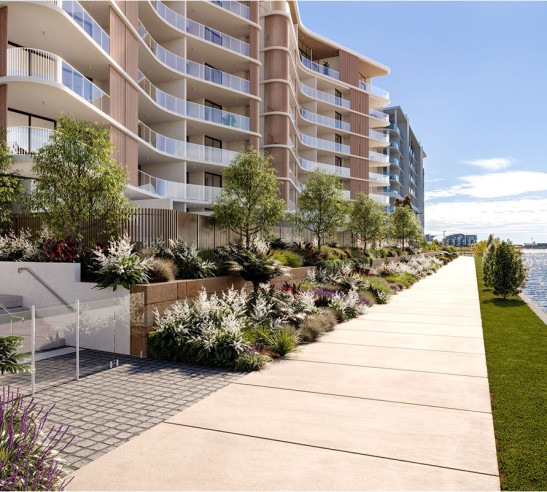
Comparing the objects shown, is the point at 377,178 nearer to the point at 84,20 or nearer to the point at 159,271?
the point at 84,20

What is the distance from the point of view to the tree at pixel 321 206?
22641mm

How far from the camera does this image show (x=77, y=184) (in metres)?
11.5

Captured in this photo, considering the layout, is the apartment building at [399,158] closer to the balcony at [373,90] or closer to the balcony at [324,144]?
the balcony at [373,90]

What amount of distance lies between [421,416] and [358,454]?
1428mm

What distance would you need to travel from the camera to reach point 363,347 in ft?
29.2

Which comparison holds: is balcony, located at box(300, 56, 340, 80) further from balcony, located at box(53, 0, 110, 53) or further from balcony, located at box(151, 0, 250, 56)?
balcony, located at box(53, 0, 110, 53)

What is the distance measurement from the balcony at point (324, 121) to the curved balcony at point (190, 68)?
1313 centimetres

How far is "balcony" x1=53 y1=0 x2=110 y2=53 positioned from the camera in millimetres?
18516

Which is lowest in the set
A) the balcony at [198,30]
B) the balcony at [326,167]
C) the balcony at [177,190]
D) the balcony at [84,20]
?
the balcony at [177,190]

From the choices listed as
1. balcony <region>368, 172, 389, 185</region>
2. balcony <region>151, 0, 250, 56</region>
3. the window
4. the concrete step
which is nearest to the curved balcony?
balcony <region>151, 0, 250, 56</region>

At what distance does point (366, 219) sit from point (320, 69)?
25.9 m

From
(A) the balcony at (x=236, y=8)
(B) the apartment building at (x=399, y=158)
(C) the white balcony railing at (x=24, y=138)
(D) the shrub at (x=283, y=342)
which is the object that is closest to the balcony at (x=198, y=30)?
(A) the balcony at (x=236, y=8)

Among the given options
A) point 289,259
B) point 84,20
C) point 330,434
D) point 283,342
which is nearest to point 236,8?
point 84,20

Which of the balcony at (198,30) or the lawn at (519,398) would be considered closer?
the lawn at (519,398)
